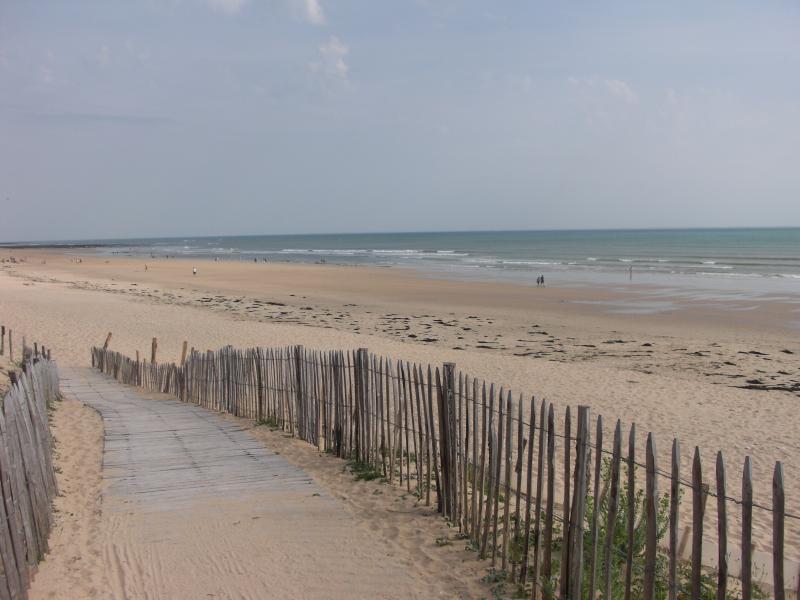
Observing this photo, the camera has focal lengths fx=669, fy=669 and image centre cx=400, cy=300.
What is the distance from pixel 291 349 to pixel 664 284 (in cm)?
3244

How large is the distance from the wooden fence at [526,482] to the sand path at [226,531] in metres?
0.72

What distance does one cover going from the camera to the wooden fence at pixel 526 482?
3.39 m

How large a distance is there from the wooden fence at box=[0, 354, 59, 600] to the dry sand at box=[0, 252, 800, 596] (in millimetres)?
5768

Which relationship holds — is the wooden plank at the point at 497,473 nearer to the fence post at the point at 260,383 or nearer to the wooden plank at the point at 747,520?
the wooden plank at the point at 747,520

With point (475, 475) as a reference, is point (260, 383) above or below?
below

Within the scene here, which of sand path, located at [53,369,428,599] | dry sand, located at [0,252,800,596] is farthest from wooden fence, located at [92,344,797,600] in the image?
dry sand, located at [0,252,800,596]

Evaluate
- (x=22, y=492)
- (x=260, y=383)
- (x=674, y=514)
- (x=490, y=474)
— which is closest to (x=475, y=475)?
(x=490, y=474)

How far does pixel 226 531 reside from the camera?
507cm

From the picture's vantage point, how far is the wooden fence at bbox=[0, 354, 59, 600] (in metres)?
3.72

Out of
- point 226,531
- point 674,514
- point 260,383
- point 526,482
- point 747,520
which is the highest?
point 747,520

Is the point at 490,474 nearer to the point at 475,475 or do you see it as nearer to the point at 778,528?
the point at 475,475

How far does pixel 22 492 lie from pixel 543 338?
1716 centimetres

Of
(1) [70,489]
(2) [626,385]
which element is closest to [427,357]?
(2) [626,385]

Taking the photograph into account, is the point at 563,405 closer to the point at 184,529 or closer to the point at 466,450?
the point at 466,450
